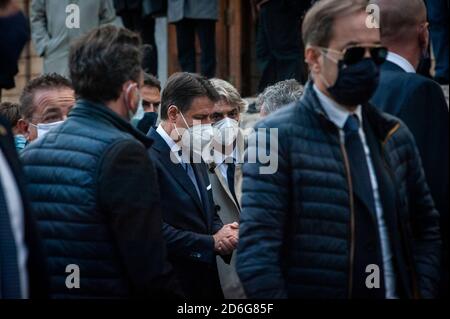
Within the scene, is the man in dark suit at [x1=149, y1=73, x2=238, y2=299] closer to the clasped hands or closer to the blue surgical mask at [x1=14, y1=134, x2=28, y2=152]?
the clasped hands

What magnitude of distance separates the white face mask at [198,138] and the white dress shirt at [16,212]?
93.6 inches

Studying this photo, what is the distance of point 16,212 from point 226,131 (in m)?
3.60

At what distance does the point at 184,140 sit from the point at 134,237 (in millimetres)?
1806

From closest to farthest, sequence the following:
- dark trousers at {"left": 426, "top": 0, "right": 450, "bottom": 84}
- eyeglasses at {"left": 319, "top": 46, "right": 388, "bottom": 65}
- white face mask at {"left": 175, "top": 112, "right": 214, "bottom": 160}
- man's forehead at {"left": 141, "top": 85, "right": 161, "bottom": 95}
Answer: eyeglasses at {"left": 319, "top": 46, "right": 388, "bottom": 65}
white face mask at {"left": 175, "top": 112, "right": 214, "bottom": 160}
man's forehead at {"left": 141, "top": 85, "right": 161, "bottom": 95}
dark trousers at {"left": 426, "top": 0, "right": 450, "bottom": 84}

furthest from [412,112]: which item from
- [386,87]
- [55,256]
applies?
[55,256]

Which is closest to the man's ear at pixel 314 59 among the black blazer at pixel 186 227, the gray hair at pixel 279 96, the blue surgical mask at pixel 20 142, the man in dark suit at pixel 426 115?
the man in dark suit at pixel 426 115

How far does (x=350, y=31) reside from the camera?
4312 mm

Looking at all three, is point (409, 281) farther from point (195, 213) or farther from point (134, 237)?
point (195, 213)

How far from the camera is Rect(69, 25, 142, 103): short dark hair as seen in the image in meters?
4.44

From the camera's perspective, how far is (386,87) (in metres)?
4.77

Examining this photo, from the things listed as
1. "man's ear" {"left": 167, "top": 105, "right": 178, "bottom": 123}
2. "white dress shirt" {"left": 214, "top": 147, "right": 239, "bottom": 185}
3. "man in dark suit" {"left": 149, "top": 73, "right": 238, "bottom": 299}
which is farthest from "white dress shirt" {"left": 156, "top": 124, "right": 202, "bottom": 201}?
"white dress shirt" {"left": 214, "top": 147, "right": 239, "bottom": 185}

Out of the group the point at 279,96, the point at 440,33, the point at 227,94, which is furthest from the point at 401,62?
the point at 440,33

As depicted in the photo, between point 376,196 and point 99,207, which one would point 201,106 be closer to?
point 99,207

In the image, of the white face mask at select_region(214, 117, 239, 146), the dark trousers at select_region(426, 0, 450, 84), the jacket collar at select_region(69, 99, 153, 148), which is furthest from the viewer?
the dark trousers at select_region(426, 0, 450, 84)
